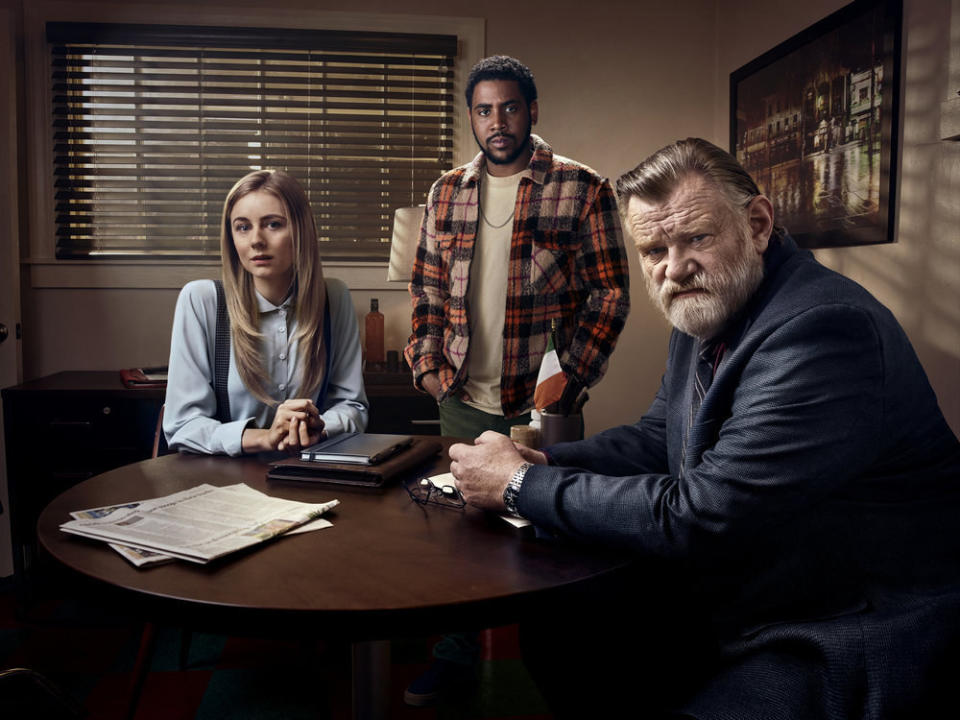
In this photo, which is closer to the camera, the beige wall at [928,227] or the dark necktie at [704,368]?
the dark necktie at [704,368]

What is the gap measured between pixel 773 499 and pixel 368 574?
553 mm

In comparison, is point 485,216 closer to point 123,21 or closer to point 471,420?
point 471,420

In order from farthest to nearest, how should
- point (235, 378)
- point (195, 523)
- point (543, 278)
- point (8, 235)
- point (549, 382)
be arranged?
point (8, 235) → point (543, 278) → point (549, 382) → point (235, 378) → point (195, 523)

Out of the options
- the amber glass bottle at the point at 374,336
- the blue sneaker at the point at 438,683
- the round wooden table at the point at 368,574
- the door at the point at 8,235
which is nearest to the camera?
the round wooden table at the point at 368,574

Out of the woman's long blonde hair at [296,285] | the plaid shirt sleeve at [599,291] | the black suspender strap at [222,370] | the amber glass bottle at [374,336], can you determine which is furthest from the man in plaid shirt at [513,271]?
the amber glass bottle at [374,336]

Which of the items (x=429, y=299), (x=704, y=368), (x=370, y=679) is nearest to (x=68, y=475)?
(x=429, y=299)

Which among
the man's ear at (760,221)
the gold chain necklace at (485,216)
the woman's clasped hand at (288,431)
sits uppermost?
the gold chain necklace at (485,216)

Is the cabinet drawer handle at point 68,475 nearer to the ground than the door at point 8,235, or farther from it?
nearer to the ground

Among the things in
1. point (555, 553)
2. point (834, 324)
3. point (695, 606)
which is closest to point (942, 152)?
point (834, 324)

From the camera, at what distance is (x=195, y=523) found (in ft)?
3.63

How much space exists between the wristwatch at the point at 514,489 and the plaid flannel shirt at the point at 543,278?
3.45 feet

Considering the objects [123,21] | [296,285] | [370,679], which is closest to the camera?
[370,679]

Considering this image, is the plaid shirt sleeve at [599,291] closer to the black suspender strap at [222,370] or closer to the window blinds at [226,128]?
the black suspender strap at [222,370]

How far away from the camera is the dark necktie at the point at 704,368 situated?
4.00ft
